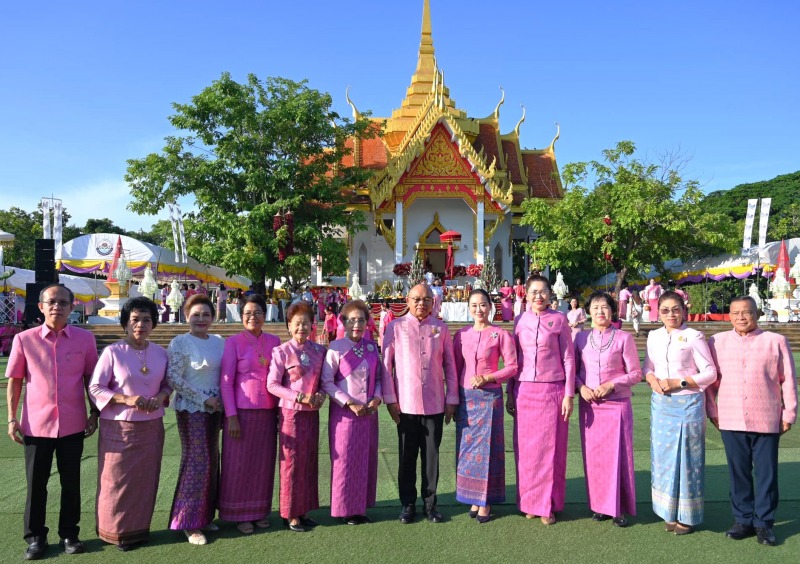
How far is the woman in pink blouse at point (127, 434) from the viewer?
326 cm

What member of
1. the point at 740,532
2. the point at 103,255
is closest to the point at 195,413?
the point at 740,532

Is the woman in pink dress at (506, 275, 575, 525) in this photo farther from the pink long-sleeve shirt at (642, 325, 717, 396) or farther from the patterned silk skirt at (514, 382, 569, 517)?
the pink long-sleeve shirt at (642, 325, 717, 396)

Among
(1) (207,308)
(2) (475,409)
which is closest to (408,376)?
(2) (475,409)

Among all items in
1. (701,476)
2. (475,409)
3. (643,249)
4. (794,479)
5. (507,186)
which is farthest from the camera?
(507,186)

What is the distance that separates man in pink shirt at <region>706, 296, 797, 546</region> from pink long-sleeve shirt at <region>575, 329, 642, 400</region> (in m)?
0.48

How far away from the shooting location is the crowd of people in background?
3279 mm

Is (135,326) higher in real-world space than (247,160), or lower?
lower

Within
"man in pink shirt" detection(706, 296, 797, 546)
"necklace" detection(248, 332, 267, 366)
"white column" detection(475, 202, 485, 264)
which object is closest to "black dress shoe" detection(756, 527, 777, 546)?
"man in pink shirt" detection(706, 296, 797, 546)

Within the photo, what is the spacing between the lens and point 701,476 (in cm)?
349

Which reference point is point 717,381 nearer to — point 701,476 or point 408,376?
point 701,476

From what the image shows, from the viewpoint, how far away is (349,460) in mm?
3625

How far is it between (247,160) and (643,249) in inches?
496

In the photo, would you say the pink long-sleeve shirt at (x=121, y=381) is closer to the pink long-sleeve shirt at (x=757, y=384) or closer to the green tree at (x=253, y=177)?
the pink long-sleeve shirt at (x=757, y=384)

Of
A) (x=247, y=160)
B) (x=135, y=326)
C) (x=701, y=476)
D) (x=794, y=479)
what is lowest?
(x=794, y=479)
